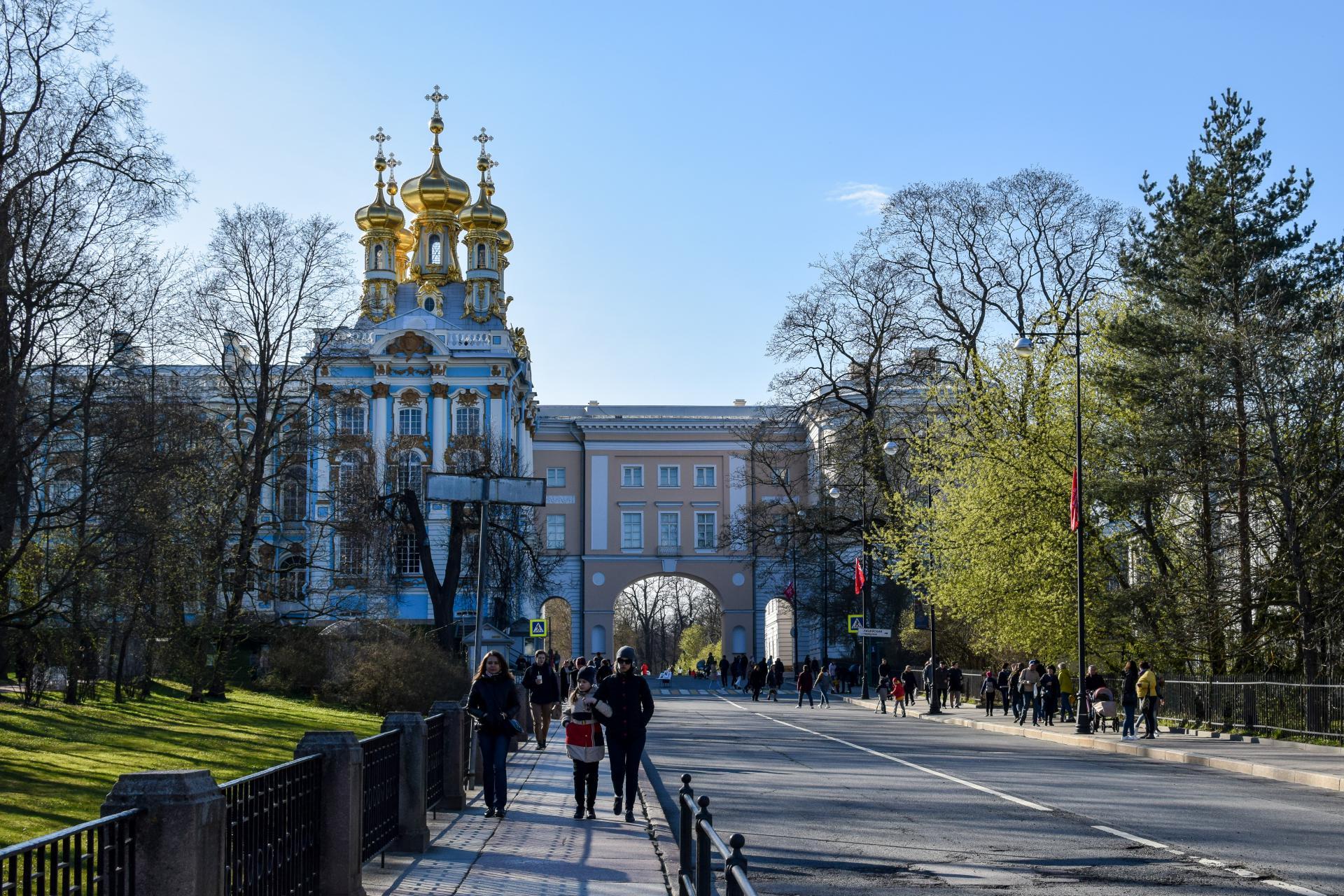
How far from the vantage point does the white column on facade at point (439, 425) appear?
79062 mm

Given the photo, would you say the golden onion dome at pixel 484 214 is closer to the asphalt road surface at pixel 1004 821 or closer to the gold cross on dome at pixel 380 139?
the gold cross on dome at pixel 380 139

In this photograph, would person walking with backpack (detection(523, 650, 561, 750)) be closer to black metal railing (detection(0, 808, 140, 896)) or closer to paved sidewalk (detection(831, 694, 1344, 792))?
paved sidewalk (detection(831, 694, 1344, 792))

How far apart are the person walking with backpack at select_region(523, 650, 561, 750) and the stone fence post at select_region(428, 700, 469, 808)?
10.5 m

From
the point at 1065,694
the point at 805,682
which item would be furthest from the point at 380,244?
the point at 1065,694

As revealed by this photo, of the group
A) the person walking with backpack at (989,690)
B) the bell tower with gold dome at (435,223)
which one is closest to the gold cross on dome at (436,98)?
the bell tower with gold dome at (435,223)

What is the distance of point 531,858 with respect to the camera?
493 inches

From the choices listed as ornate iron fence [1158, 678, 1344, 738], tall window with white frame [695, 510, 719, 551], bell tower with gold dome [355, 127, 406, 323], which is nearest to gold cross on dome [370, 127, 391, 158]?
bell tower with gold dome [355, 127, 406, 323]

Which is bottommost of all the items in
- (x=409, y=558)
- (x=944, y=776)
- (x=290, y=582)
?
(x=944, y=776)

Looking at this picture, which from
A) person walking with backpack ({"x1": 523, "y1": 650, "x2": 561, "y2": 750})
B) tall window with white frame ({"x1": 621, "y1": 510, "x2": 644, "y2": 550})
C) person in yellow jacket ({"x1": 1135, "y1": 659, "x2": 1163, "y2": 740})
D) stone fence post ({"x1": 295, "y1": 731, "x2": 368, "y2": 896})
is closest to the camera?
stone fence post ({"x1": 295, "y1": 731, "x2": 368, "y2": 896})

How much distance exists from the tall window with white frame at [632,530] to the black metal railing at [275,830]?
8601 centimetres

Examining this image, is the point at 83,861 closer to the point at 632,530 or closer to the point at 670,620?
the point at 632,530

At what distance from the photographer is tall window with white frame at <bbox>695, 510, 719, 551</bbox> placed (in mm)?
95875

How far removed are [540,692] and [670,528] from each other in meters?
68.6

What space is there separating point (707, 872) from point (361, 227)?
7960 cm
